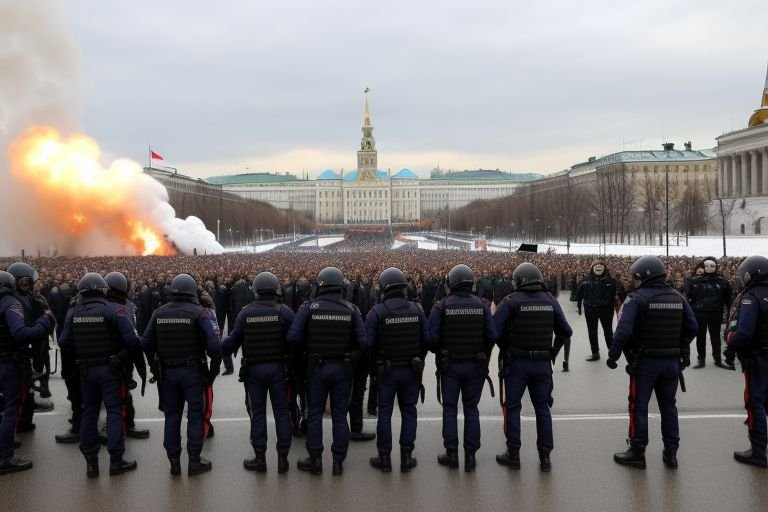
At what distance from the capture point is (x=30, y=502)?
5.42 m

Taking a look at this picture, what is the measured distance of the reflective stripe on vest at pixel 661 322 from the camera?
19.9 ft

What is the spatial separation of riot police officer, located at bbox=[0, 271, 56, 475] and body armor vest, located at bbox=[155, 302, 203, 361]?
123 cm

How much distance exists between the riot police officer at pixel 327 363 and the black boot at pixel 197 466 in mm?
863

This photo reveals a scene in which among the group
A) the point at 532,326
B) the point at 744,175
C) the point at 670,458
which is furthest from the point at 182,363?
the point at 744,175

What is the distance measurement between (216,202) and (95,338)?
87709mm

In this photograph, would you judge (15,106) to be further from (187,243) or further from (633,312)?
(633,312)

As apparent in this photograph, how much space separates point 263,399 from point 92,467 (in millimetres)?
1661

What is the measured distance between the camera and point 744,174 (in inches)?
2699

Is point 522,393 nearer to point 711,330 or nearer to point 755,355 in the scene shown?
point 755,355

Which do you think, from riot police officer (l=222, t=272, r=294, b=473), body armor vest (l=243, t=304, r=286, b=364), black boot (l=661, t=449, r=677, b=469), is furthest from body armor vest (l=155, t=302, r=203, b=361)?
black boot (l=661, t=449, r=677, b=469)

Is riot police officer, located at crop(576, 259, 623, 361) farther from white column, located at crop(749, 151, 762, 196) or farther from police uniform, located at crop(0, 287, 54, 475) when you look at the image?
white column, located at crop(749, 151, 762, 196)

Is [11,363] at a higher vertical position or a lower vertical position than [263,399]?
higher

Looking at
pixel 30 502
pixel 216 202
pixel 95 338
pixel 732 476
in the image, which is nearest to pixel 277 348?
pixel 95 338

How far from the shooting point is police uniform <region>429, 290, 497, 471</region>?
6.18m
